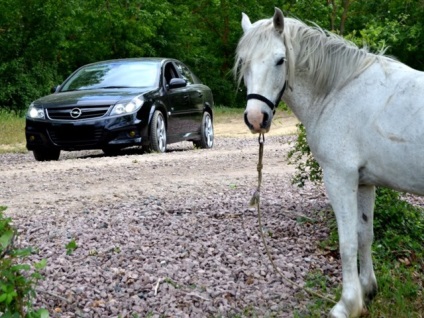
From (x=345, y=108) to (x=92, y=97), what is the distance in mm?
9214

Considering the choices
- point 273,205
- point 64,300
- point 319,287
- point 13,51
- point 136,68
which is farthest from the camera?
point 13,51

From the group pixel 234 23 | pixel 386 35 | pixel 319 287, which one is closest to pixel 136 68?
pixel 386 35

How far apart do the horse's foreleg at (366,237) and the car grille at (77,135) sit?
8.45 m

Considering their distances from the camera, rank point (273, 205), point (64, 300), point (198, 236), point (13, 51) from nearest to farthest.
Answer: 1. point (64, 300)
2. point (198, 236)
3. point (273, 205)
4. point (13, 51)

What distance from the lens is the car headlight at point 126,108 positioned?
43.4 ft

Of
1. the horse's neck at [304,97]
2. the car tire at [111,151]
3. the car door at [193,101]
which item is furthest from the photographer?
the car door at [193,101]

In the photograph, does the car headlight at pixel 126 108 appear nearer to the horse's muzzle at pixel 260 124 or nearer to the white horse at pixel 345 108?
the white horse at pixel 345 108

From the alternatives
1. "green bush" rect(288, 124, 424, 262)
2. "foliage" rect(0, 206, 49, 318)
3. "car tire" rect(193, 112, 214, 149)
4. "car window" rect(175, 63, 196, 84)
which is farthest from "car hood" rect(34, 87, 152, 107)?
"foliage" rect(0, 206, 49, 318)

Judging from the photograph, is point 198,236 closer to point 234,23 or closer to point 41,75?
point 41,75

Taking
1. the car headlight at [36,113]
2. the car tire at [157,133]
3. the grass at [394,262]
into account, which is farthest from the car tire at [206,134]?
the grass at [394,262]

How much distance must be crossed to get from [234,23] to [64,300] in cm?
3603

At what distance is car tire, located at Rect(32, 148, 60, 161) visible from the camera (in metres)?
13.8

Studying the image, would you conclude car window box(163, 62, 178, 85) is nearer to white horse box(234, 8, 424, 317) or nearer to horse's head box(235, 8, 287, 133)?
white horse box(234, 8, 424, 317)

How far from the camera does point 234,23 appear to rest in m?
40.4
